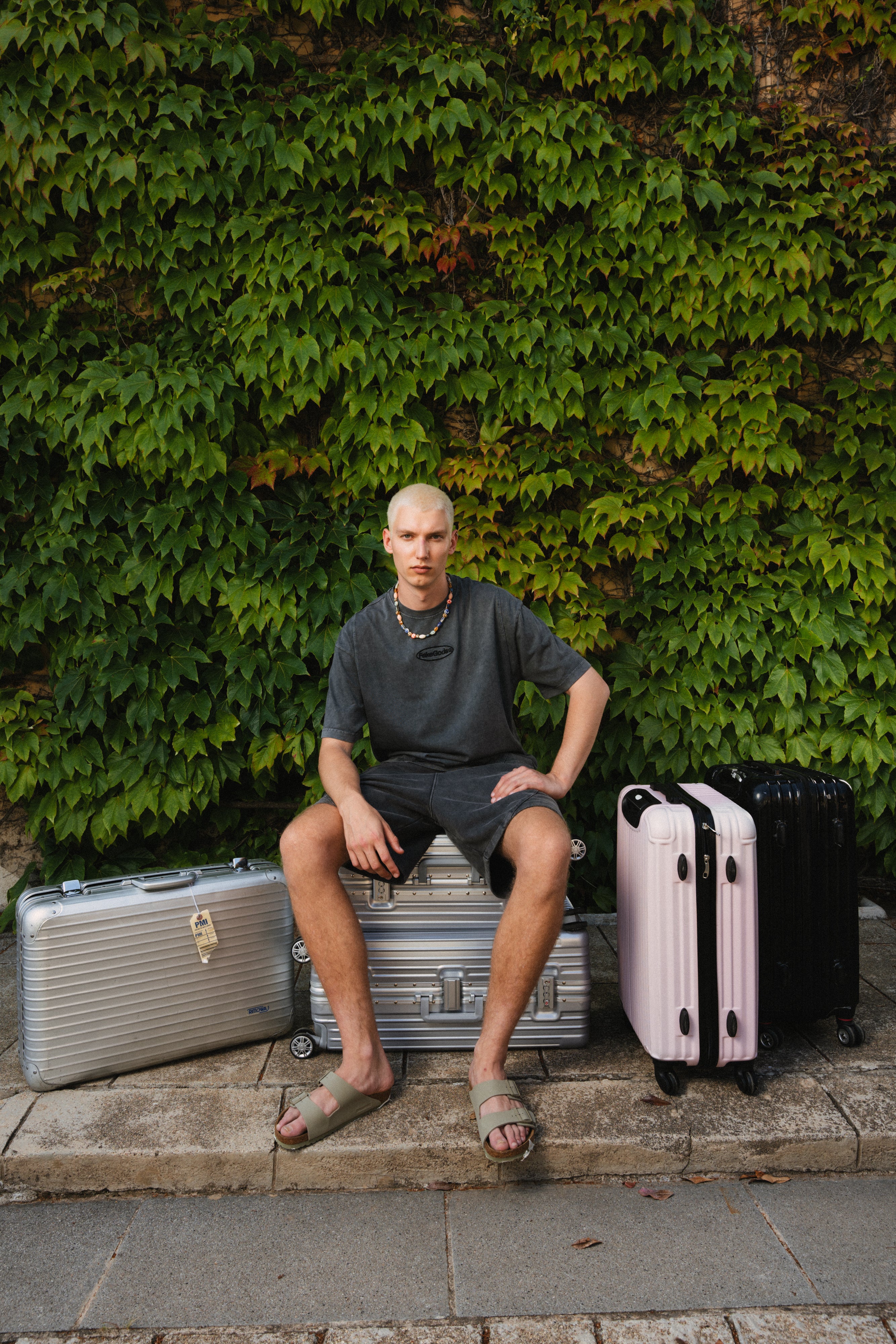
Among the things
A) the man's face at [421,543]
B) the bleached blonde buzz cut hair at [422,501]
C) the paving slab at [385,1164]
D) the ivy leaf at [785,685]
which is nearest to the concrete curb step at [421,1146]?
the paving slab at [385,1164]

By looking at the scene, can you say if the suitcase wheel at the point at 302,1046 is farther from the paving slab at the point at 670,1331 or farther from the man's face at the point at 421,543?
the man's face at the point at 421,543

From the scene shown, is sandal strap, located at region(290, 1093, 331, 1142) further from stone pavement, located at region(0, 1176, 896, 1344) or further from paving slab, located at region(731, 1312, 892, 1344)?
paving slab, located at region(731, 1312, 892, 1344)

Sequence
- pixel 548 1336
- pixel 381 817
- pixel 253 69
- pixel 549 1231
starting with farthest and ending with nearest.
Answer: pixel 253 69 → pixel 381 817 → pixel 549 1231 → pixel 548 1336

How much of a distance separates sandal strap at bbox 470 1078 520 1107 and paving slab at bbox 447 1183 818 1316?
199 millimetres

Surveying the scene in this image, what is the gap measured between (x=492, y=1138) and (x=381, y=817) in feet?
2.93

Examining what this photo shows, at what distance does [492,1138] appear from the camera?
212 cm

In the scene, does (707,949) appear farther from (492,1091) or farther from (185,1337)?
(185,1337)

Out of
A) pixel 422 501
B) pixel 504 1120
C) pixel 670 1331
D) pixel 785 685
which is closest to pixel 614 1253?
pixel 670 1331

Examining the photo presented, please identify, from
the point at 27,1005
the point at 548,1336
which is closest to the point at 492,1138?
the point at 548,1336

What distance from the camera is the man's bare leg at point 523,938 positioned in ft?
7.63

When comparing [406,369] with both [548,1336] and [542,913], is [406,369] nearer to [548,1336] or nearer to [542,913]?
[542,913]

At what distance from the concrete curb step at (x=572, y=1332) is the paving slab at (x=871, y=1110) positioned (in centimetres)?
50

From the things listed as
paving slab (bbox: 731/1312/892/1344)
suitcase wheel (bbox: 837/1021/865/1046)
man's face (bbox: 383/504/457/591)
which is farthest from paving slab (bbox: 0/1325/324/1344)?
man's face (bbox: 383/504/457/591)

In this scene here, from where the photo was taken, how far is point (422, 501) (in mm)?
2670
